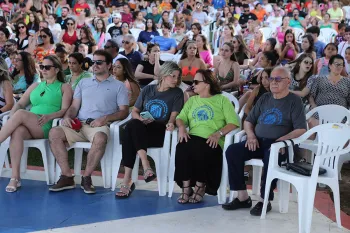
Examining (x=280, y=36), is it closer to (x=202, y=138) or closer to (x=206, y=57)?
(x=206, y=57)

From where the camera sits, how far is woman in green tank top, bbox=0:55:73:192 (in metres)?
5.84

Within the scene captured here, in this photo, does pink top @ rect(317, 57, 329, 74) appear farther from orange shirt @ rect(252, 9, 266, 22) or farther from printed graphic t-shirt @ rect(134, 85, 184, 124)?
orange shirt @ rect(252, 9, 266, 22)

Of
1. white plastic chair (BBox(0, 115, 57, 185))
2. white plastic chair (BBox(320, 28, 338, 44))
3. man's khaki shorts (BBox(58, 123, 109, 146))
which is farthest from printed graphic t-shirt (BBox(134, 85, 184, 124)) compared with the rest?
white plastic chair (BBox(320, 28, 338, 44))

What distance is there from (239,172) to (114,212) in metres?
1.08

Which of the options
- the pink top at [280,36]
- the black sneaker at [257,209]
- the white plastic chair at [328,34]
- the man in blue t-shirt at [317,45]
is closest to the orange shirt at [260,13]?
the white plastic chair at [328,34]

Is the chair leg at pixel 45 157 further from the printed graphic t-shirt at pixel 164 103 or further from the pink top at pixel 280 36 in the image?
the pink top at pixel 280 36

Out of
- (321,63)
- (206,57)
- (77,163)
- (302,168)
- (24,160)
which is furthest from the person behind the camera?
(206,57)

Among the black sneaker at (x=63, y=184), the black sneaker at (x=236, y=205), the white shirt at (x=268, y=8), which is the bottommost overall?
the black sneaker at (x=63, y=184)

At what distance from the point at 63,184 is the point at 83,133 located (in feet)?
1.70

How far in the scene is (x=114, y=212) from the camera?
16.9 feet

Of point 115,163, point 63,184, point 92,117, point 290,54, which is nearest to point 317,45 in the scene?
point 290,54

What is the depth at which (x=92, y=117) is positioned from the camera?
605 centimetres

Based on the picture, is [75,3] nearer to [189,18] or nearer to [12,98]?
[189,18]

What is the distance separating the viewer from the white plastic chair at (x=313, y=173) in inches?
183
